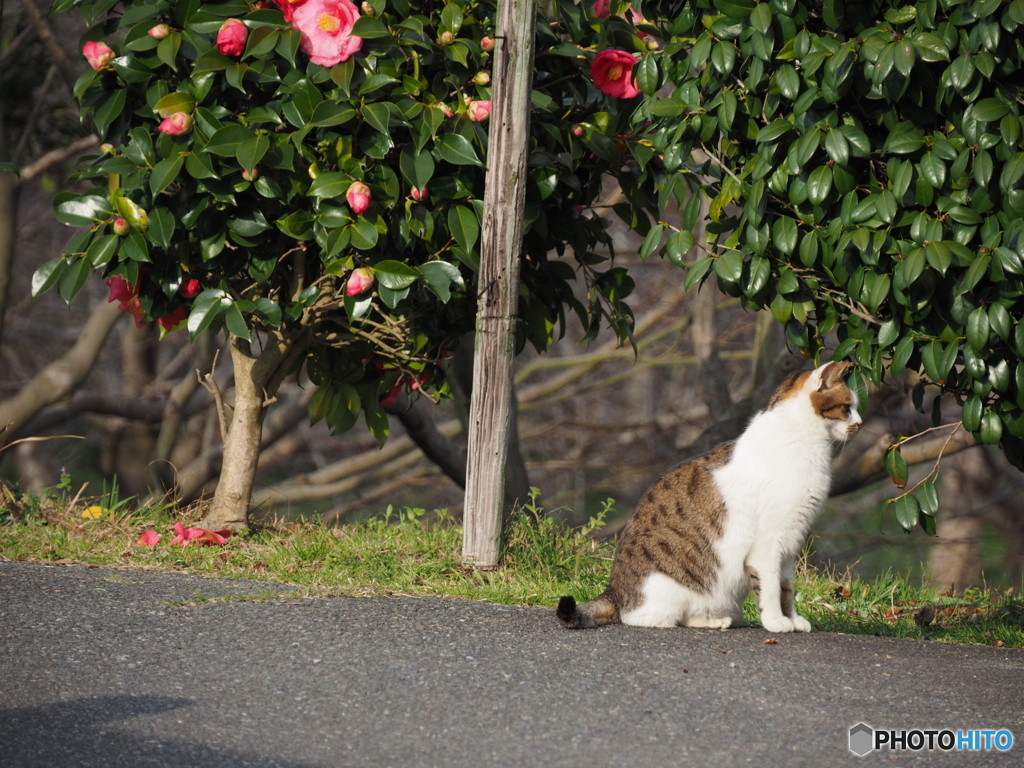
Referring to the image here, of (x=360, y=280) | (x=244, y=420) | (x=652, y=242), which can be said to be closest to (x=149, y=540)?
(x=244, y=420)

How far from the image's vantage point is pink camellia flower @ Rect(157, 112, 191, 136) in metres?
4.59

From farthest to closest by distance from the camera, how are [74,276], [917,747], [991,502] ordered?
[991,502] < [74,276] < [917,747]

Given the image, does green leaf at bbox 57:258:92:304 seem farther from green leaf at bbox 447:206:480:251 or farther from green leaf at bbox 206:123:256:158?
green leaf at bbox 447:206:480:251

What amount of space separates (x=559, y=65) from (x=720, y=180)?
110cm

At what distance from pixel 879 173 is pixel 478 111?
5.88 feet

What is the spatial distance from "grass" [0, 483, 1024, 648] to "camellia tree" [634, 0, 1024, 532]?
104cm

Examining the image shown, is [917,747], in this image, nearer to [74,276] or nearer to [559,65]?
[559,65]

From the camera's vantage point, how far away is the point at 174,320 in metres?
5.42

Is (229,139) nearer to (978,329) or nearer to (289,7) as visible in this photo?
(289,7)

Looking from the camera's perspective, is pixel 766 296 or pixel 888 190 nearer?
pixel 888 190

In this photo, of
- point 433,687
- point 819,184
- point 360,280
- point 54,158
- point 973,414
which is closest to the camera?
point 433,687

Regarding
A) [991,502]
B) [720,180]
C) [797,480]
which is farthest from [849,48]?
[991,502]

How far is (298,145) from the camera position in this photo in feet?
15.0

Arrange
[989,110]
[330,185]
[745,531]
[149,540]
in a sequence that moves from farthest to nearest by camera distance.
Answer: [149,540] < [330,185] < [745,531] < [989,110]
